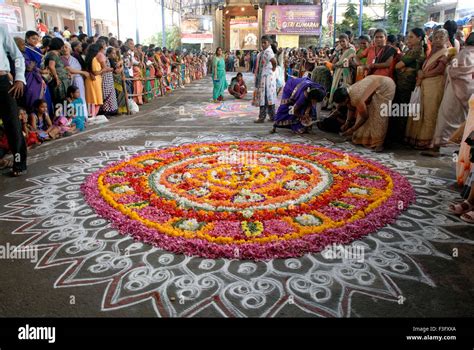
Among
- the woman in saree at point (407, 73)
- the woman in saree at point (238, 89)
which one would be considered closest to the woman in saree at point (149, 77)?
the woman in saree at point (238, 89)

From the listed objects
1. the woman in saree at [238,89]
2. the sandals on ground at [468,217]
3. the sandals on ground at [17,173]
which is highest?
the woman in saree at [238,89]

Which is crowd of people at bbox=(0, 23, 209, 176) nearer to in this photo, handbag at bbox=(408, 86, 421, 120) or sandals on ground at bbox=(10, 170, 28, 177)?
sandals on ground at bbox=(10, 170, 28, 177)

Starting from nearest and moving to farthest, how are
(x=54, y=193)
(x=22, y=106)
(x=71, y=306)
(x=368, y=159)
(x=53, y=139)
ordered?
(x=71, y=306) → (x=54, y=193) → (x=368, y=159) → (x=22, y=106) → (x=53, y=139)

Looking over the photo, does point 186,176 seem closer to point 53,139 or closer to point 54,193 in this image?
point 54,193

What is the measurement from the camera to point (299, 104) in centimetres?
648

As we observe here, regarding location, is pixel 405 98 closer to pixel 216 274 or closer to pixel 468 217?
pixel 468 217

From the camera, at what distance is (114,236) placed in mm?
2928

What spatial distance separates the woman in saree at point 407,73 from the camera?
5.41 m

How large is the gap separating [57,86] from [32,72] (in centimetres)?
74

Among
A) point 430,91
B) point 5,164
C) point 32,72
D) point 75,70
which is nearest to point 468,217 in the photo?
point 430,91

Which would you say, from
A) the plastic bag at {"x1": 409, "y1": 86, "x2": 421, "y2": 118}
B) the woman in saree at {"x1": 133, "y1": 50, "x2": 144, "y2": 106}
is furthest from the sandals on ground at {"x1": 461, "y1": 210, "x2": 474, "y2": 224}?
the woman in saree at {"x1": 133, "y1": 50, "x2": 144, "y2": 106}

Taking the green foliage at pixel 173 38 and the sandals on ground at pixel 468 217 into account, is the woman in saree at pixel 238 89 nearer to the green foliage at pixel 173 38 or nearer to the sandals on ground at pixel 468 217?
the sandals on ground at pixel 468 217
